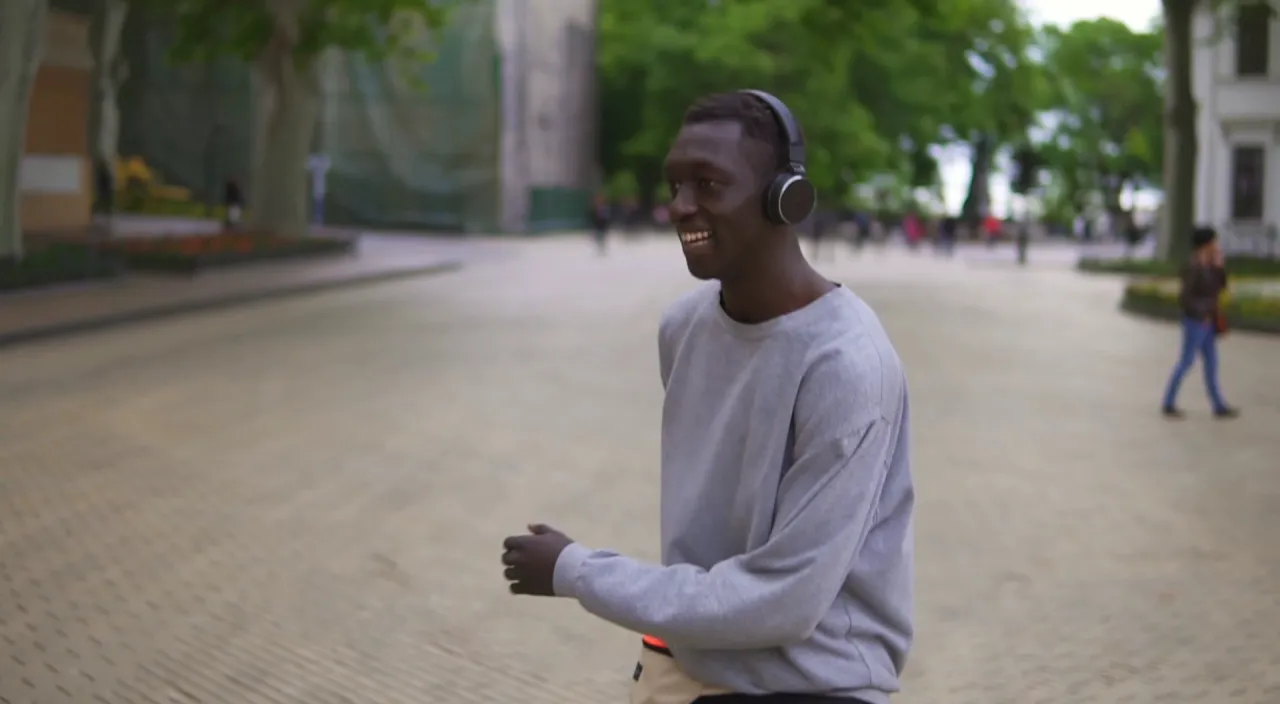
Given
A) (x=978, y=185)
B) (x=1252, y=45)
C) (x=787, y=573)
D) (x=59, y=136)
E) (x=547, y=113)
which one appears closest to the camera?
(x=787, y=573)

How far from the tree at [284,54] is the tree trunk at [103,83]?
3148mm

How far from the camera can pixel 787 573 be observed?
232 cm

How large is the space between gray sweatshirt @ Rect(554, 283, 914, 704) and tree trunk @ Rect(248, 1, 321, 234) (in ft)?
105

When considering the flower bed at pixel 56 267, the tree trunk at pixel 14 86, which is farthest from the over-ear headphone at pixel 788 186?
the tree trunk at pixel 14 86

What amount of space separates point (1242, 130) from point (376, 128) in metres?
25.9

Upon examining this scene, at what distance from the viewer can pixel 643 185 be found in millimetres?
73625

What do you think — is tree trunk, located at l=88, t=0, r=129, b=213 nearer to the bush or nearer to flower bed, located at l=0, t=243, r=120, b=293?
flower bed, located at l=0, t=243, r=120, b=293

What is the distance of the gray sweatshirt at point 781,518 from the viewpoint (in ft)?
7.58

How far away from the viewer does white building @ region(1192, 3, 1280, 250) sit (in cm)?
4397

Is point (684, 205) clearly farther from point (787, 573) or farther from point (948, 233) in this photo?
point (948, 233)

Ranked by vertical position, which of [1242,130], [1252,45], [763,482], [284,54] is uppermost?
[1252,45]

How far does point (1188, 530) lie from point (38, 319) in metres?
14.0

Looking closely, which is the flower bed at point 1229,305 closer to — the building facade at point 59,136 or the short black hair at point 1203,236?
the short black hair at point 1203,236

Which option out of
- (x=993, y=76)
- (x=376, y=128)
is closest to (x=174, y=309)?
(x=376, y=128)
